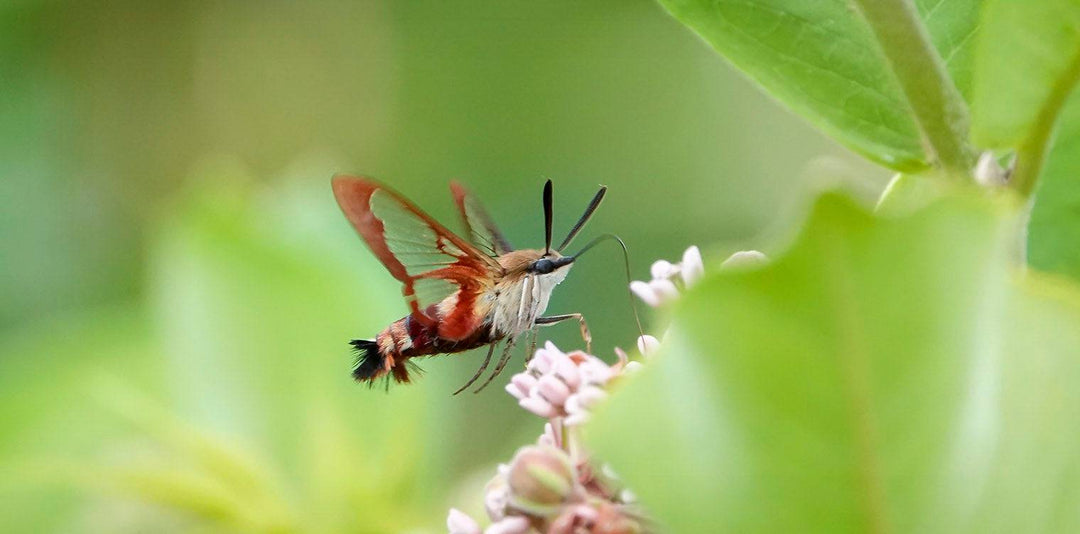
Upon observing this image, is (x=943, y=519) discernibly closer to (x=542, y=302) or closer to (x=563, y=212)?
(x=542, y=302)

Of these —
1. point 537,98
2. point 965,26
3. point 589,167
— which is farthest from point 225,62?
point 965,26

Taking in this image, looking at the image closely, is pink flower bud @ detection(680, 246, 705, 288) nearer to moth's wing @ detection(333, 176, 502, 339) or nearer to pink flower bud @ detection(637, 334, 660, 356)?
pink flower bud @ detection(637, 334, 660, 356)

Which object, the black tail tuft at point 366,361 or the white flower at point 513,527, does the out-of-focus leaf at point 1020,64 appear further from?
the black tail tuft at point 366,361

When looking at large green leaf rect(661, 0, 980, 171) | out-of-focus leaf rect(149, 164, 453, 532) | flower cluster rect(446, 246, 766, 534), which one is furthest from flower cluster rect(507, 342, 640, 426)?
out-of-focus leaf rect(149, 164, 453, 532)

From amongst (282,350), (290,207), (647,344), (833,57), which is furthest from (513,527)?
(290,207)

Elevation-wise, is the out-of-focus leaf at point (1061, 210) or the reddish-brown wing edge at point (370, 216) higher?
the reddish-brown wing edge at point (370, 216)

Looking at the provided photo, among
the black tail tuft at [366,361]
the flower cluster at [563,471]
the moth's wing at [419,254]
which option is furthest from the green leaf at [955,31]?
the black tail tuft at [366,361]
